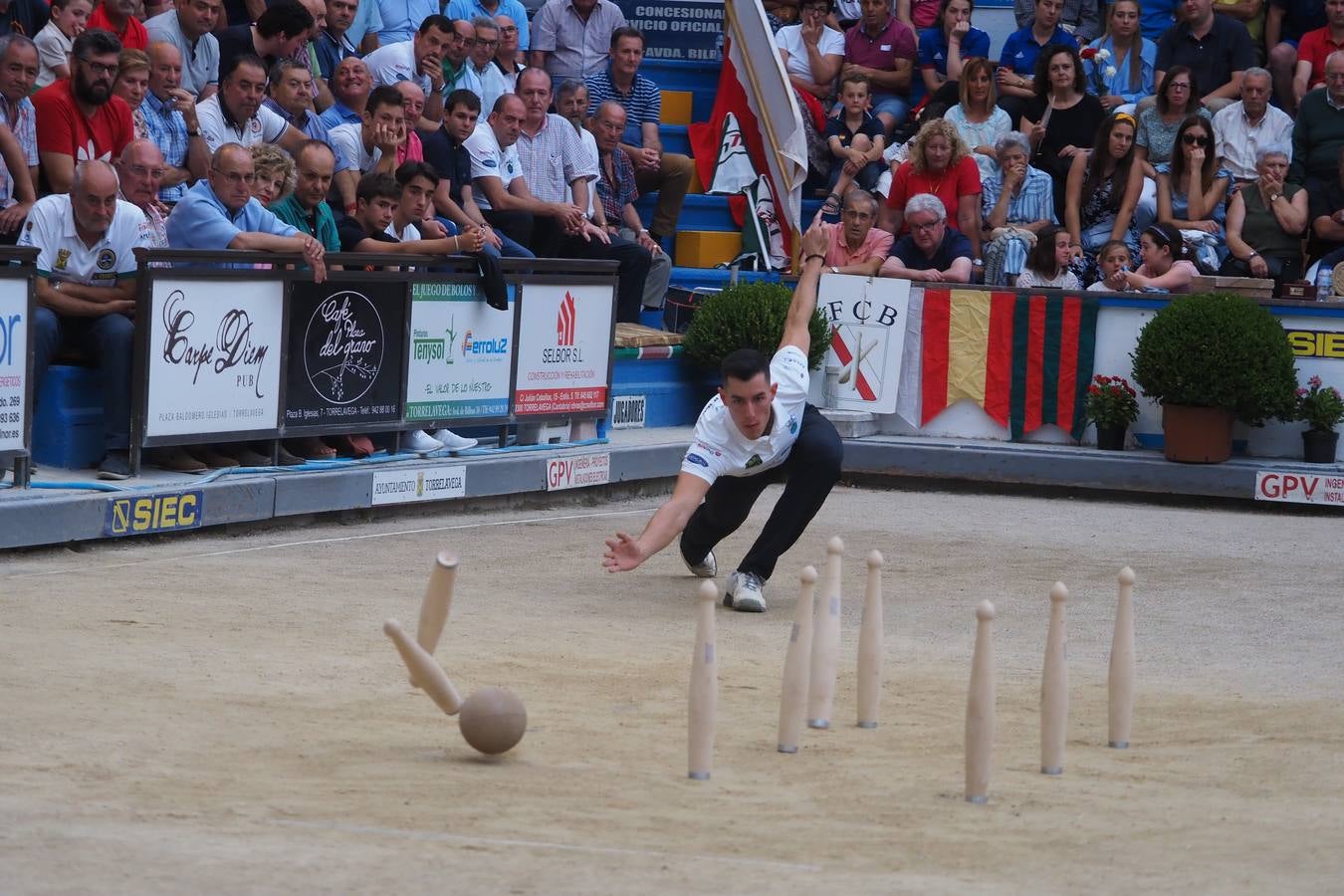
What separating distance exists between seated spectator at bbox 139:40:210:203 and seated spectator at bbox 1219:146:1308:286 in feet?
29.7

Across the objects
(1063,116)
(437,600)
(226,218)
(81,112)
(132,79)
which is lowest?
(437,600)

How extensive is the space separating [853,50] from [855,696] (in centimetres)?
1265

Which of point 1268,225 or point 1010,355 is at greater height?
point 1268,225

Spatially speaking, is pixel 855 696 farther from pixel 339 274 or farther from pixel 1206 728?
pixel 339 274

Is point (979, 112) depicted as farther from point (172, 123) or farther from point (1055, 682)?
point (1055, 682)

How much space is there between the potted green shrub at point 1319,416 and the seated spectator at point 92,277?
9228 mm

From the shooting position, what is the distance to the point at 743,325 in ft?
52.5

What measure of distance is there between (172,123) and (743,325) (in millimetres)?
5340

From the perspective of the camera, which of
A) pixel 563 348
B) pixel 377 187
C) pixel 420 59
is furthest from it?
pixel 420 59

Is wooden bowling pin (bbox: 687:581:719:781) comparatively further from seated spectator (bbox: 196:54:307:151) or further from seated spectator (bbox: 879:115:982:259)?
seated spectator (bbox: 879:115:982:259)

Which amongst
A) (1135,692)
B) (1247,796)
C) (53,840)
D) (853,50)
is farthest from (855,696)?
(853,50)

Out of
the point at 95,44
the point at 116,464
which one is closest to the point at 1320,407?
the point at 116,464

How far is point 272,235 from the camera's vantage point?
1150 centimetres

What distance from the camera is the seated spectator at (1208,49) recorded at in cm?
1809
